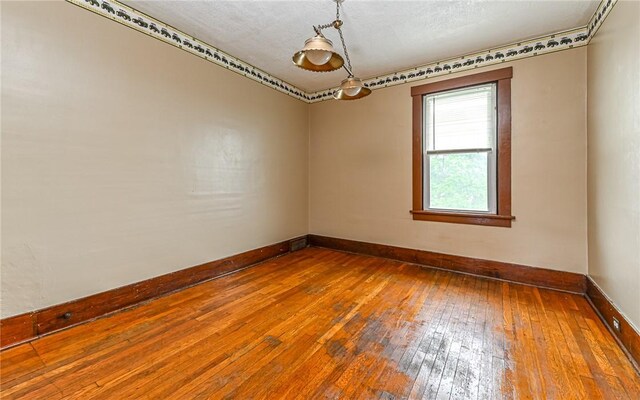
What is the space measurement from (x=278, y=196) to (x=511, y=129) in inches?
130

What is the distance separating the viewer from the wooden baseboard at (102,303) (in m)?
2.04

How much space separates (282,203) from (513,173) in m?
3.23

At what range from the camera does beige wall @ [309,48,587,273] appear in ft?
9.92

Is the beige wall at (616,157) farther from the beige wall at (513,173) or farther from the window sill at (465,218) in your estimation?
the window sill at (465,218)

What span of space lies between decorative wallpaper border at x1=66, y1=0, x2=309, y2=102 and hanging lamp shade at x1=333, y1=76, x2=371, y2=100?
1677mm

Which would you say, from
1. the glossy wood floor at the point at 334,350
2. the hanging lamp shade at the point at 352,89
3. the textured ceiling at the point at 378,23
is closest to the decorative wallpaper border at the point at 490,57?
the textured ceiling at the point at 378,23

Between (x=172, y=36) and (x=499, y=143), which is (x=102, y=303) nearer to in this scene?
(x=172, y=36)

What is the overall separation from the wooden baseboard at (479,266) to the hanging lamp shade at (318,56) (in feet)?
9.38

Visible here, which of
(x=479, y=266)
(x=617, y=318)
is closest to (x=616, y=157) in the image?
(x=617, y=318)

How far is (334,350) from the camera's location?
197 centimetres

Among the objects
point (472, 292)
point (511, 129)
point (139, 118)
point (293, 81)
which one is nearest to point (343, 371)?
point (472, 292)

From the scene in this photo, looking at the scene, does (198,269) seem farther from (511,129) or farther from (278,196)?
(511,129)

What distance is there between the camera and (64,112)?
2.25 m

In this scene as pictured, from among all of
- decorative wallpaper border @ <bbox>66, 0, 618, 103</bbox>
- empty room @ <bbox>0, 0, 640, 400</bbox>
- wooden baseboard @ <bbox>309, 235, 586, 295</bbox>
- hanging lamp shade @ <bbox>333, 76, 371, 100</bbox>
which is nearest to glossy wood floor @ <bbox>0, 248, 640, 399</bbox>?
empty room @ <bbox>0, 0, 640, 400</bbox>
